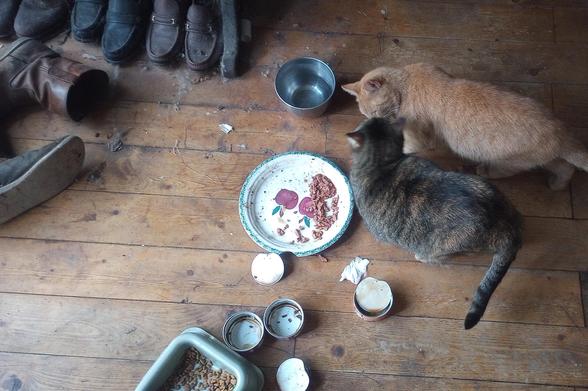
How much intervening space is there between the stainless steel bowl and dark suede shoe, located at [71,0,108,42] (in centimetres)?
80

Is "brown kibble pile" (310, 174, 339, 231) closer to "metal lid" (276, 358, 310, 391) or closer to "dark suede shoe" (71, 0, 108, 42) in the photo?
"metal lid" (276, 358, 310, 391)

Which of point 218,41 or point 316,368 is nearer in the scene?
point 316,368

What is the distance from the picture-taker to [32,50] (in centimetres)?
192

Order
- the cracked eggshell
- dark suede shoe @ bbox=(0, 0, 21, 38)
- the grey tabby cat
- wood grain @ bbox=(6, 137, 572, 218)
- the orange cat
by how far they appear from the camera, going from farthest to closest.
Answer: dark suede shoe @ bbox=(0, 0, 21, 38) → wood grain @ bbox=(6, 137, 572, 218) → the cracked eggshell → the orange cat → the grey tabby cat

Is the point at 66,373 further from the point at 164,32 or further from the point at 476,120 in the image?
the point at 476,120

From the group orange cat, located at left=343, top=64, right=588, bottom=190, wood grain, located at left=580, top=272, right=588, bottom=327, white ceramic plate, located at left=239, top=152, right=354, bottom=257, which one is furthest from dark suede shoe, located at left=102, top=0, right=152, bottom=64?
wood grain, located at left=580, top=272, right=588, bottom=327

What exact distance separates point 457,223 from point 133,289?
113 cm

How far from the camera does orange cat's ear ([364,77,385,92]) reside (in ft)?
5.45

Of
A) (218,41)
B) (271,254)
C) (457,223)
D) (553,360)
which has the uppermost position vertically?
(218,41)

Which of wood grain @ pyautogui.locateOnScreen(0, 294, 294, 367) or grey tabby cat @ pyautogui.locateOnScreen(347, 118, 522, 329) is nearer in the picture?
grey tabby cat @ pyautogui.locateOnScreen(347, 118, 522, 329)

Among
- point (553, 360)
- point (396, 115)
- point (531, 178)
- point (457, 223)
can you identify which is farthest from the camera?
point (531, 178)

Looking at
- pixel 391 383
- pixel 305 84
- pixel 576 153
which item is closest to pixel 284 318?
pixel 391 383

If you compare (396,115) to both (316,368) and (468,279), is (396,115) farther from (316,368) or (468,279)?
(316,368)

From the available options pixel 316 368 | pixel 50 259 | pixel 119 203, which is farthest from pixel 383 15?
pixel 50 259
